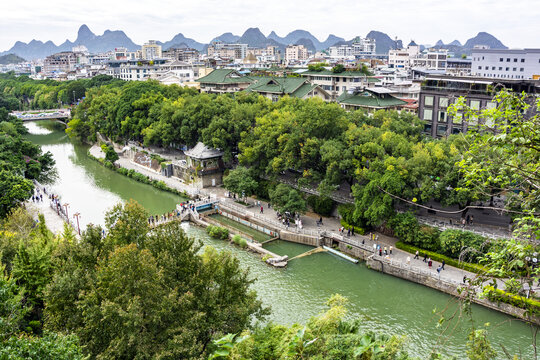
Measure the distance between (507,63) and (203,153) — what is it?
5549 centimetres

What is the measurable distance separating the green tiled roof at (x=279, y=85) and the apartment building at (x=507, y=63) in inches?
1256

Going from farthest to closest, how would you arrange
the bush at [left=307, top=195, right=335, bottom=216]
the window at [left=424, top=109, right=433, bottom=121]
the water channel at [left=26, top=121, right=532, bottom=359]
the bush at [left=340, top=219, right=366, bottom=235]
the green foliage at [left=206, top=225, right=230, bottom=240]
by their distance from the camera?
the window at [left=424, top=109, right=433, bottom=121]
the bush at [left=307, top=195, right=335, bottom=216]
the green foliage at [left=206, top=225, right=230, bottom=240]
the bush at [left=340, top=219, right=366, bottom=235]
the water channel at [left=26, top=121, right=532, bottom=359]

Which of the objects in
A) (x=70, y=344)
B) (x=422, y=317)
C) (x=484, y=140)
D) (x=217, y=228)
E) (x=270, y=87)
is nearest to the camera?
(x=484, y=140)

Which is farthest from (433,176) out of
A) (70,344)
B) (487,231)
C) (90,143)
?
(90,143)

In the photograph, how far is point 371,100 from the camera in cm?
4988

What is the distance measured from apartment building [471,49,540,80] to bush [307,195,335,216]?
47.2m

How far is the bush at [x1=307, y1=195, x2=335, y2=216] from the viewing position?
3263cm

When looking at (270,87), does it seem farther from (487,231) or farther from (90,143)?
(487,231)

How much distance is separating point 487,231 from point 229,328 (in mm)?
18801

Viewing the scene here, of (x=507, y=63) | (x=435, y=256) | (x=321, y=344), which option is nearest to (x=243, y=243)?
(x=435, y=256)

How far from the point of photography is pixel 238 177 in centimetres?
3550

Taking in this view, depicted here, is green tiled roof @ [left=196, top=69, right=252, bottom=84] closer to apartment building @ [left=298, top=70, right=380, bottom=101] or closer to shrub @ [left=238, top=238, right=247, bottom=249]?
apartment building @ [left=298, top=70, right=380, bottom=101]

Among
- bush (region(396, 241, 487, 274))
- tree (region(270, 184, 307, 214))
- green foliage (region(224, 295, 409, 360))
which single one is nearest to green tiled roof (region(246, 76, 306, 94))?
tree (region(270, 184, 307, 214))

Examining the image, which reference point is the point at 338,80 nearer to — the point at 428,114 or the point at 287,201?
the point at 428,114
